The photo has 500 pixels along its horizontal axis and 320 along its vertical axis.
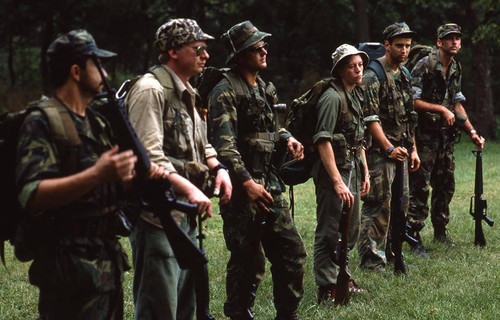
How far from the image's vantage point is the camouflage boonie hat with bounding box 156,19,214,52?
4414mm

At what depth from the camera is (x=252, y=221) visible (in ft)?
17.8

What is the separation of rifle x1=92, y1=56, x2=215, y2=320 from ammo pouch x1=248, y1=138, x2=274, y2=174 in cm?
165

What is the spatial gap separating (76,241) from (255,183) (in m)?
2.04

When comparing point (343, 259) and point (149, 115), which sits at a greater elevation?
point (149, 115)

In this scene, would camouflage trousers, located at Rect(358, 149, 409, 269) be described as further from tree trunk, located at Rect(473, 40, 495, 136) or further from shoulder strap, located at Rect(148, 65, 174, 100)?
tree trunk, located at Rect(473, 40, 495, 136)

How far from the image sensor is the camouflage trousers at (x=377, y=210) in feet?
24.7

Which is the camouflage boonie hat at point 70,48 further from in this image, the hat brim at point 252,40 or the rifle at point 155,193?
the hat brim at point 252,40

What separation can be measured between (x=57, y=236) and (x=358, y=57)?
3.86 metres

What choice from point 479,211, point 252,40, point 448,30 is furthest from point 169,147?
point 479,211

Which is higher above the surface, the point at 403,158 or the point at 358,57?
the point at 358,57

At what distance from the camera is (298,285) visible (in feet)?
18.5

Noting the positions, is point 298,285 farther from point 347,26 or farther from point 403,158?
point 347,26

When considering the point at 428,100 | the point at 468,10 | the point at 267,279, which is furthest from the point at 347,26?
the point at 267,279

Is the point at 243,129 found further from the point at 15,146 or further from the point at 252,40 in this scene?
the point at 15,146
